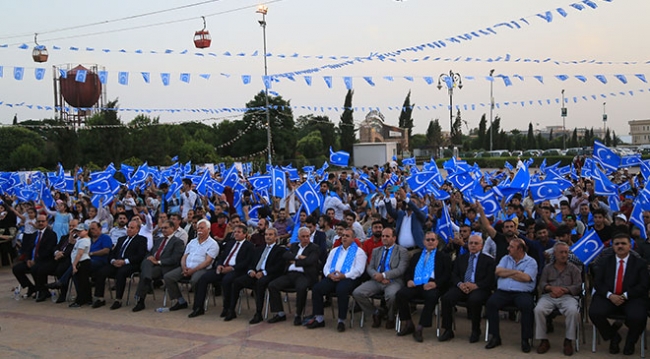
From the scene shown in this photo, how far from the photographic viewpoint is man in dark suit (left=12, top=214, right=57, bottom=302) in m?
11.6

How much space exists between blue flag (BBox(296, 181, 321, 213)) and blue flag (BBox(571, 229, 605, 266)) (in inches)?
210

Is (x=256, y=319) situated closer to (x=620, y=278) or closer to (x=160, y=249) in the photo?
(x=160, y=249)

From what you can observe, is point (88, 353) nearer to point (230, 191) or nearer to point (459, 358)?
point (459, 358)

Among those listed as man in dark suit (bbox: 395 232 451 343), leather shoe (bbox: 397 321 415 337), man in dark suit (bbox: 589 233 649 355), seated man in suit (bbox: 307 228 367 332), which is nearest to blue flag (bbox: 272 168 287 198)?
seated man in suit (bbox: 307 228 367 332)

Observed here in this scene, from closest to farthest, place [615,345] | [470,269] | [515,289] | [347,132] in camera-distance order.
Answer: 1. [615,345]
2. [515,289]
3. [470,269]
4. [347,132]

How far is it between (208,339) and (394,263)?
2634 millimetres

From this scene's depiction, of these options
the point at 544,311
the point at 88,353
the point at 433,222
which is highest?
the point at 433,222

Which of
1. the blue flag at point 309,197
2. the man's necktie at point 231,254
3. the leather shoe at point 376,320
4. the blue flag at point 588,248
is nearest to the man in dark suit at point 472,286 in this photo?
the leather shoe at point 376,320

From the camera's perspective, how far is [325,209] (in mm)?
13414

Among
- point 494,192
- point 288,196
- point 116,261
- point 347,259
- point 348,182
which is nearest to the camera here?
point 347,259

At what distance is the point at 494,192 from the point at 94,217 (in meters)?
7.86

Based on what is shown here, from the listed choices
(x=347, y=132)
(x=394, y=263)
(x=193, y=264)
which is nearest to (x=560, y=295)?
(x=394, y=263)

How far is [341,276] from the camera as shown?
9234 mm

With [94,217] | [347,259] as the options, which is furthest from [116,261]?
[347,259]
